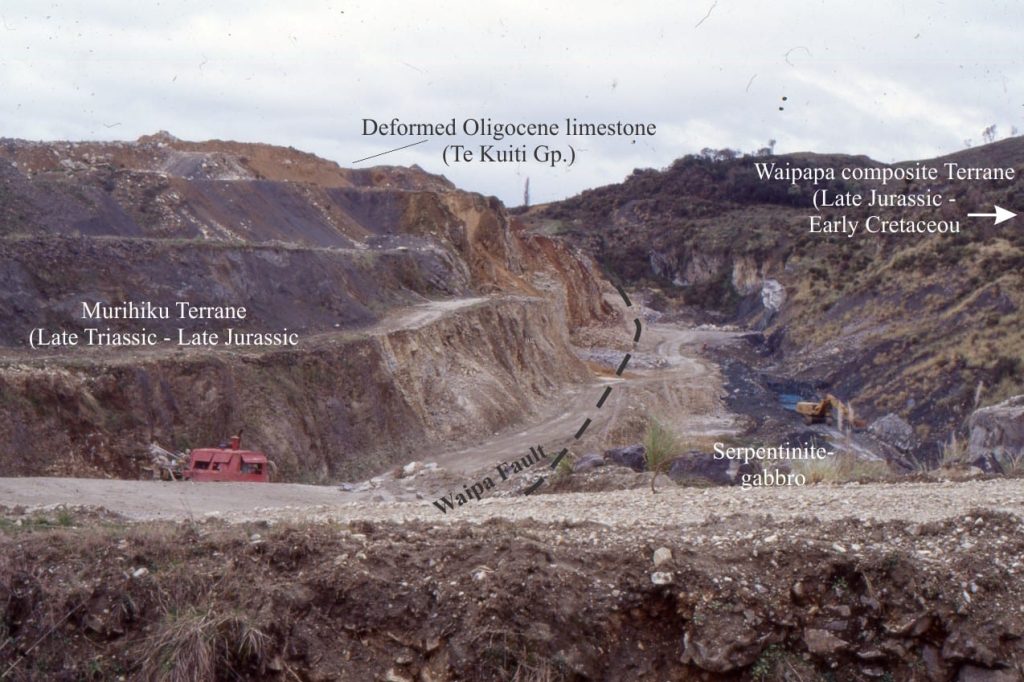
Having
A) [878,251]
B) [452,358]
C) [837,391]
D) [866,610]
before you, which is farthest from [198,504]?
[878,251]

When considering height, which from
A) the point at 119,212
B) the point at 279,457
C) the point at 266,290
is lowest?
the point at 279,457

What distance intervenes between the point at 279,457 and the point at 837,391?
2313cm

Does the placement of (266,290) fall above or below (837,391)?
above

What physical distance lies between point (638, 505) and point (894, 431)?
67.7 ft

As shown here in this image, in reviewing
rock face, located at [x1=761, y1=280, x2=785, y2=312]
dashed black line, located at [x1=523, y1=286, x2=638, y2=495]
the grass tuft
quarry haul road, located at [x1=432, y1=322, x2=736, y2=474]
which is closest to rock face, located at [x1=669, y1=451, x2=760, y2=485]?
the grass tuft

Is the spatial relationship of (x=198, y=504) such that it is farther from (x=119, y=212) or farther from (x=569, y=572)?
(x=119, y=212)

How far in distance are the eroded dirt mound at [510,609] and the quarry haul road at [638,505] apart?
978mm

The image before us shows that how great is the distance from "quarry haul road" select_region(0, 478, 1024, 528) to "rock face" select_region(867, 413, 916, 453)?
54.7 ft

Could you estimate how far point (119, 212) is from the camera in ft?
93.9

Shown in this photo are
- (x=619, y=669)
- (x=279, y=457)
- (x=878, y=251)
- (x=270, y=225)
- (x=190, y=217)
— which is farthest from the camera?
(x=878, y=251)

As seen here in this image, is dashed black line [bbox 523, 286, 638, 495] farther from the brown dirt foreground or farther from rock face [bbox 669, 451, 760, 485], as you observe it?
the brown dirt foreground

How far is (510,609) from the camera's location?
24.3 feet

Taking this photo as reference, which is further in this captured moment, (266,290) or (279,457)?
(266,290)

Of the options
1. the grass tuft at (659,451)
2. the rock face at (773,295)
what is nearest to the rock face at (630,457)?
the grass tuft at (659,451)
